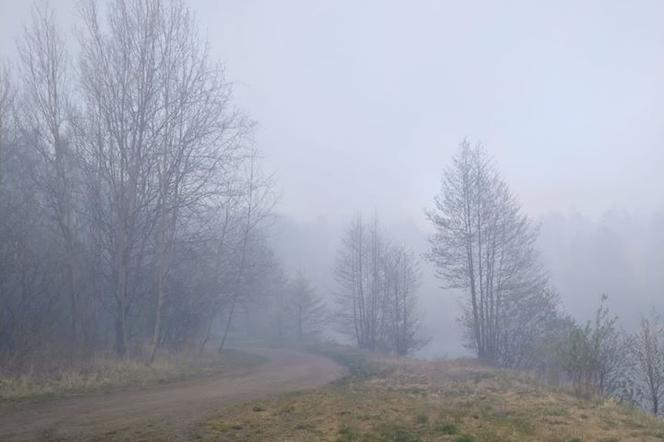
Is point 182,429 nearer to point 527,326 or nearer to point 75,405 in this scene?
point 75,405

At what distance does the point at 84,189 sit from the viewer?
72.9ft

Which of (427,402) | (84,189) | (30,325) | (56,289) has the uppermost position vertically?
(84,189)

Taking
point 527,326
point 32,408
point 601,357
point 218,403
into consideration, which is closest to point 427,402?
point 218,403

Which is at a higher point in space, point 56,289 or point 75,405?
point 56,289

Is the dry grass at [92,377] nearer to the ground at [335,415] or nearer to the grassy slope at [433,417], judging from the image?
the ground at [335,415]

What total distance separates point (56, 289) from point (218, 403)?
11.5m

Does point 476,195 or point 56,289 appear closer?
point 56,289

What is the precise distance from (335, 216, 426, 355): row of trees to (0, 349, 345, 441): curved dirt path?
27219mm

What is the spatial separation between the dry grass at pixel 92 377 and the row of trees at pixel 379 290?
2463 centimetres

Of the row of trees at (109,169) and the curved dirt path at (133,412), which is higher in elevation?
the row of trees at (109,169)

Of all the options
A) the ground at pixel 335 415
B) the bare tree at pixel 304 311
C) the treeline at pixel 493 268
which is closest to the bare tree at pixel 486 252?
the treeline at pixel 493 268

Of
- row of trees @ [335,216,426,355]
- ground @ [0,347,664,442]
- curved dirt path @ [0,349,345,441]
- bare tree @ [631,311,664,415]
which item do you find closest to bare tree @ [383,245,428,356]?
row of trees @ [335,216,426,355]

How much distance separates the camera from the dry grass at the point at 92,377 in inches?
521

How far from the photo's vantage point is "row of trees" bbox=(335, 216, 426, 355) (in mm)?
43938
